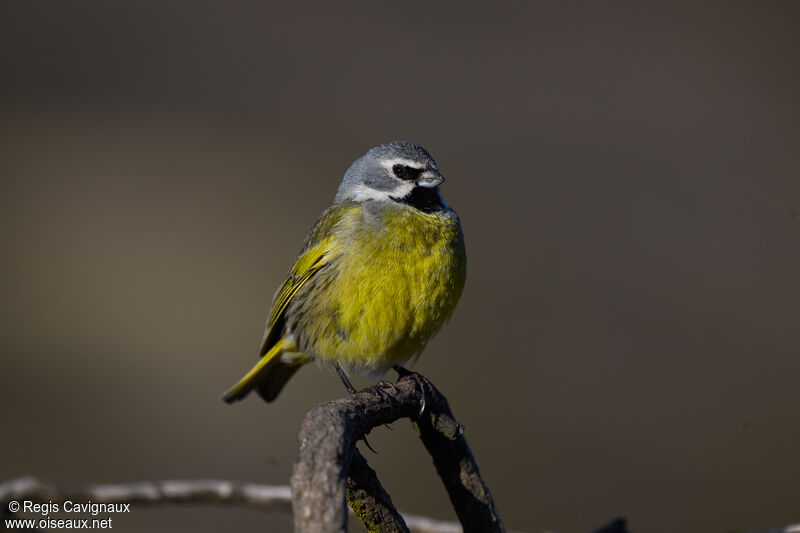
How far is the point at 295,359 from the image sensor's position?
458 cm

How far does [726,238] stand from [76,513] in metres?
8.26

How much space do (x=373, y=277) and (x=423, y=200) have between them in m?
0.59

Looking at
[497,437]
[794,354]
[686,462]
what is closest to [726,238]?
[794,354]

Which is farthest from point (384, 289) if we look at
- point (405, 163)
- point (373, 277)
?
point (405, 163)

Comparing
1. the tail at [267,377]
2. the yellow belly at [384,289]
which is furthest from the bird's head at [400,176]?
the tail at [267,377]

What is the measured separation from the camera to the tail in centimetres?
454

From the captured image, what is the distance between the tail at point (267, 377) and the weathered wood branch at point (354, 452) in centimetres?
130

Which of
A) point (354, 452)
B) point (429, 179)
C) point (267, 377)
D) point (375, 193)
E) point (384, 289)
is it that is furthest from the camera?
point (267, 377)

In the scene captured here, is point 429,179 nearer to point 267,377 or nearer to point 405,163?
point 405,163

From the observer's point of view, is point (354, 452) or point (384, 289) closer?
point (354, 452)

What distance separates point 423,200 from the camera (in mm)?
4320

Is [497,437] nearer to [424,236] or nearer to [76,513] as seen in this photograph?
[424,236]

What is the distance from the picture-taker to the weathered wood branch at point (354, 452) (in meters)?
1.79

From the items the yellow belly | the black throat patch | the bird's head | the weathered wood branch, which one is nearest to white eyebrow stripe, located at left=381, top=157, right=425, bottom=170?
the bird's head
